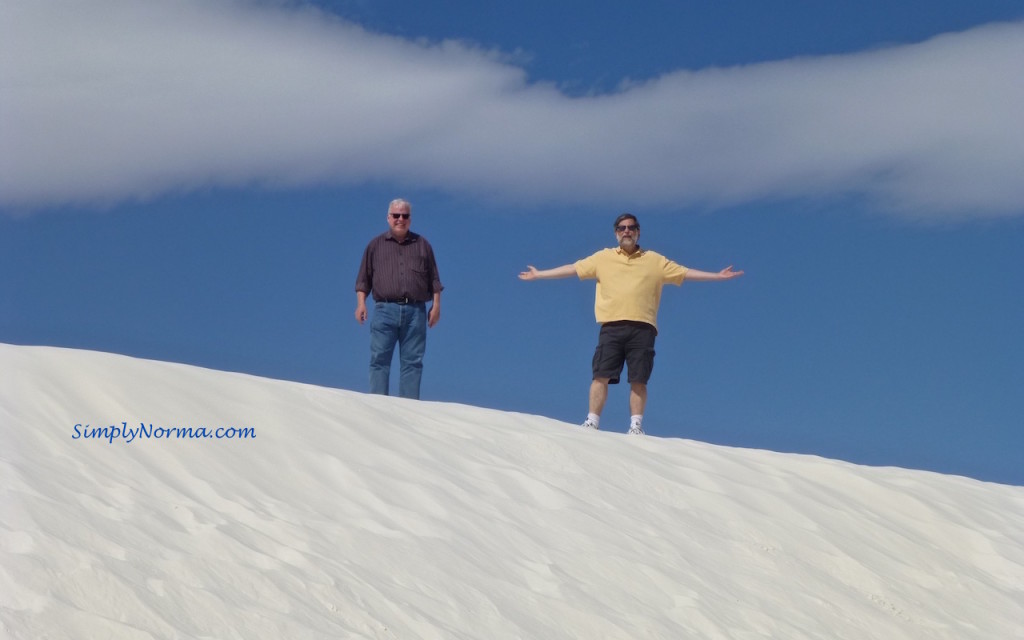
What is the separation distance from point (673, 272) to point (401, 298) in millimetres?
2035

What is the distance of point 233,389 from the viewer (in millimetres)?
6426

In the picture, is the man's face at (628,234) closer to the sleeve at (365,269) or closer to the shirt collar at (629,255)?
the shirt collar at (629,255)

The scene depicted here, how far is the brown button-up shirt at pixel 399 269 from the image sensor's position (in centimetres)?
863

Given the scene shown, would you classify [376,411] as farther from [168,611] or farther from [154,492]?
[168,611]

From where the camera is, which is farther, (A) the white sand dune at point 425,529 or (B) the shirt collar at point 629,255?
(B) the shirt collar at point 629,255

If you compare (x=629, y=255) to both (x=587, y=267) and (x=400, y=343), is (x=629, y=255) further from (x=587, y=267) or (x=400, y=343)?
(x=400, y=343)

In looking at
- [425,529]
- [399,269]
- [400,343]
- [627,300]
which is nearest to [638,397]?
[627,300]

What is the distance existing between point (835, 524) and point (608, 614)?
2.43 m

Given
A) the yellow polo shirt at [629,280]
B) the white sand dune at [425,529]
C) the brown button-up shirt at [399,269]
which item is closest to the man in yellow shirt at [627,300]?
the yellow polo shirt at [629,280]

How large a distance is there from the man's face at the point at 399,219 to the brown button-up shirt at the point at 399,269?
0.28ft

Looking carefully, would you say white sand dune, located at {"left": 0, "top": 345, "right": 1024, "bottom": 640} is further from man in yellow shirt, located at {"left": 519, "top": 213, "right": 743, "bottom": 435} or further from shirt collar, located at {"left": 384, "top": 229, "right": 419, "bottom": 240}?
shirt collar, located at {"left": 384, "top": 229, "right": 419, "bottom": 240}

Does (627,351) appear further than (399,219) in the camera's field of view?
No

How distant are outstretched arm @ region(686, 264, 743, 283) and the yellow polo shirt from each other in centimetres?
7

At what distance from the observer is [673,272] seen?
8234 mm
